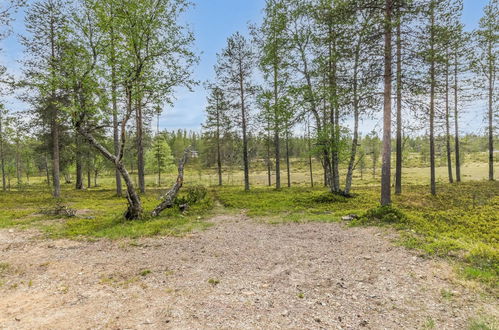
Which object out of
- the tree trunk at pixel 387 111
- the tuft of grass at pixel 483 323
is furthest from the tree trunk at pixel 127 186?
the tree trunk at pixel 387 111

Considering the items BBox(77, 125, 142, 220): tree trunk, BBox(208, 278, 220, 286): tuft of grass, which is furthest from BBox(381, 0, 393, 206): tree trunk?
BBox(77, 125, 142, 220): tree trunk

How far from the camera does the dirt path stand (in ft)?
11.5

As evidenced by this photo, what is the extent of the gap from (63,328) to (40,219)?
33.9 feet

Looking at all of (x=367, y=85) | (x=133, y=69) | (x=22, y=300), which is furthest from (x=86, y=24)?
(x=367, y=85)

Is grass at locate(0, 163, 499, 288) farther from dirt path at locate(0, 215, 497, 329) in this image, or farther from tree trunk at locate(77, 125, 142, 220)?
dirt path at locate(0, 215, 497, 329)

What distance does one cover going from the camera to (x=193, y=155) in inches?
501

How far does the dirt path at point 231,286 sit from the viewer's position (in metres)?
3.50

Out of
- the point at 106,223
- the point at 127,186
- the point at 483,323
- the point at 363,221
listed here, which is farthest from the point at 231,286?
the point at 106,223

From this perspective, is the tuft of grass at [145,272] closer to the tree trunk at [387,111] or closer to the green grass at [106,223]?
the green grass at [106,223]

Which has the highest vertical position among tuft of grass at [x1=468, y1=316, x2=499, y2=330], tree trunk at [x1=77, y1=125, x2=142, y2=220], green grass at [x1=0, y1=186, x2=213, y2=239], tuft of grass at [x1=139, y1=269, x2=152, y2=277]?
tree trunk at [x1=77, y1=125, x2=142, y2=220]

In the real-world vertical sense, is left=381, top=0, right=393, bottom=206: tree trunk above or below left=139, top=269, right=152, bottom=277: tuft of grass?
above

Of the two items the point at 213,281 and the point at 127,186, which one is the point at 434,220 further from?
the point at 127,186

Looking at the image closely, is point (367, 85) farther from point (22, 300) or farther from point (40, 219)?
point (40, 219)

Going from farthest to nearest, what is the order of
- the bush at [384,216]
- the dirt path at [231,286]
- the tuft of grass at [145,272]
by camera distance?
1. the bush at [384,216]
2. the tuft of grass at [145,272]
3. the dirt path at [231,286]
